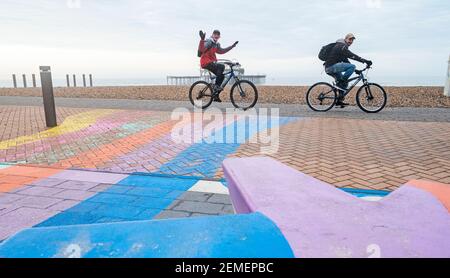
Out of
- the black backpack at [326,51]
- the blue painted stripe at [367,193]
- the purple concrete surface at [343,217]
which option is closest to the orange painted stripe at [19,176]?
the purple concrete surface at [343,217]

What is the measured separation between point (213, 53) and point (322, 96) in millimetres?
3121

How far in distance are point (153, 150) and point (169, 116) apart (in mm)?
3258

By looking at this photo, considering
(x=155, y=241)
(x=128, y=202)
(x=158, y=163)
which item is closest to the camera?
(x=155, y=241)

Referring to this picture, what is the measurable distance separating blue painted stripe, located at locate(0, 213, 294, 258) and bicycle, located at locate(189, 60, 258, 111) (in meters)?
7.73

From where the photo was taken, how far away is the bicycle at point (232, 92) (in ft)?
29.2

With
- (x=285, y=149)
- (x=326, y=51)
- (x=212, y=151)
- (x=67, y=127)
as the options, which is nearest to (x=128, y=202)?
(x=212, y=151)

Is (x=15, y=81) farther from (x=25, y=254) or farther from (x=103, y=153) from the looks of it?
(x=25, y=254)

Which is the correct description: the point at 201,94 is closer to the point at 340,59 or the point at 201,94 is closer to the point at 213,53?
the point at 213,53

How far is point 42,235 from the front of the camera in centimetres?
105

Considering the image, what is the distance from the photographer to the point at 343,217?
1.33 metres

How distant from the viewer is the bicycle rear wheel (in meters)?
9.33

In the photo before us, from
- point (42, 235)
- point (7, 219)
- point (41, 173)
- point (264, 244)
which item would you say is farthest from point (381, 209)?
point (41, 173)

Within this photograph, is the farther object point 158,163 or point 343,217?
point 158,163

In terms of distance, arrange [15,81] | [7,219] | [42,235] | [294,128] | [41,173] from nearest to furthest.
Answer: [42,235] < [7,219] < [41,173] < [294,128] < [15,81]
